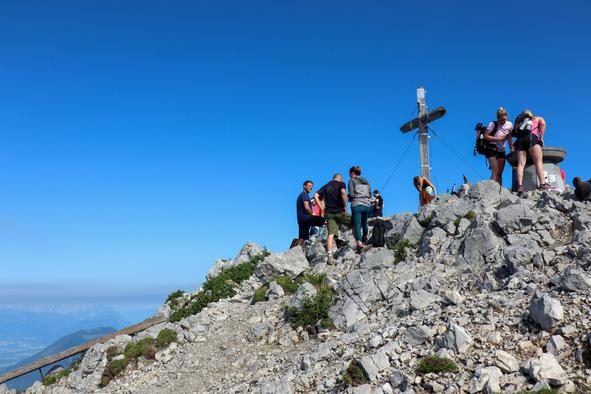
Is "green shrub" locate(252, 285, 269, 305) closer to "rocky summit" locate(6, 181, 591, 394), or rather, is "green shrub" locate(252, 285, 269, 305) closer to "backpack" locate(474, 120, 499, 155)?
"rocky summit" locate(6, 181, 591, 394)

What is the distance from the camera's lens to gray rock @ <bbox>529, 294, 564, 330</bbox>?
762 cm

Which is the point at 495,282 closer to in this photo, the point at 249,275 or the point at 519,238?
the point at 519,238

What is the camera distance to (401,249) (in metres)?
13.6

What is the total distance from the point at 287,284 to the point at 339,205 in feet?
10.5

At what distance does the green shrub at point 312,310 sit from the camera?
11539 millimetres

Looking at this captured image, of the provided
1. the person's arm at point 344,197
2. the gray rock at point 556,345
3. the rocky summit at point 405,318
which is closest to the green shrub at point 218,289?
the rocky summit at point 405,318

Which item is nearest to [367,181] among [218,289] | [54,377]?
[218,289]

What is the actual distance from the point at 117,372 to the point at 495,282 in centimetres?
1052

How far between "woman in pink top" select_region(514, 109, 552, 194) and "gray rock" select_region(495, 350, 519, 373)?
29.3 ft

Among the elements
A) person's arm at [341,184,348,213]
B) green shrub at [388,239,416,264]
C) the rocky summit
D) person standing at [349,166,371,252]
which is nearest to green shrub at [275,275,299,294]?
the rocky summit

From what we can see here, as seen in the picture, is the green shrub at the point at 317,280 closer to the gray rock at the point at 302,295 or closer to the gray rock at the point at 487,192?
the gray rock at the point at 302,295

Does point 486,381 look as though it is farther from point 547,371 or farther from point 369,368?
point 369,368

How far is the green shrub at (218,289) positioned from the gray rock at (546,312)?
10.7 metres

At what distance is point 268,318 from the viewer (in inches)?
506
